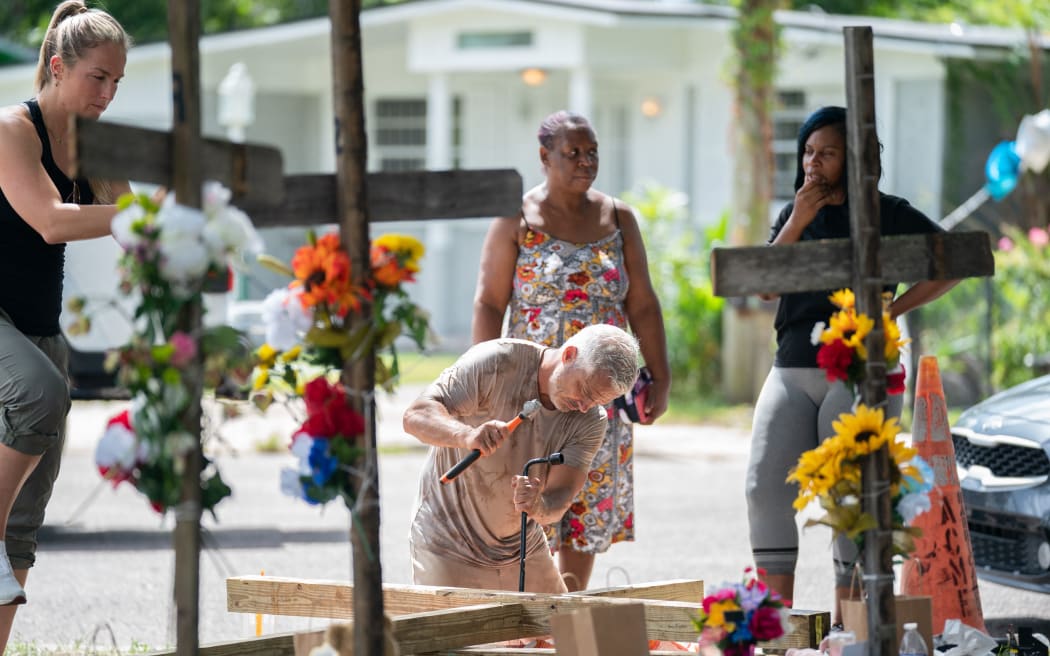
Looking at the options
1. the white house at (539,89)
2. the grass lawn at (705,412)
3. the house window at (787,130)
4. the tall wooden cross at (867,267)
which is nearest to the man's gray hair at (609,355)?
the tall wooden cross at (867,267)

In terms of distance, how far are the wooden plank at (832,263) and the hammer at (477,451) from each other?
1.08m

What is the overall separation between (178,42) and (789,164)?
18.5 meters

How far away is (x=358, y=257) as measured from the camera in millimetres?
3285

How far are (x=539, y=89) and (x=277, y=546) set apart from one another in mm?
14475

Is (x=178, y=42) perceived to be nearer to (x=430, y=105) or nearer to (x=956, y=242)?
(x=956, y=242)

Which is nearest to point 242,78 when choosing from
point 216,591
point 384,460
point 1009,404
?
point 384,460

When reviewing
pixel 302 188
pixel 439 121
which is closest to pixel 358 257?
pixel 302 188

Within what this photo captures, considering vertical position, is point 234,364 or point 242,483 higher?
point 234,364

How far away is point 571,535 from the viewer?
5582 mm

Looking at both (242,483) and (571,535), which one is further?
(242,483)

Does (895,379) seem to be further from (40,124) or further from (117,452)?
(40,124)

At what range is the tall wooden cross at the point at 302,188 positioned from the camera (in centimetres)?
314

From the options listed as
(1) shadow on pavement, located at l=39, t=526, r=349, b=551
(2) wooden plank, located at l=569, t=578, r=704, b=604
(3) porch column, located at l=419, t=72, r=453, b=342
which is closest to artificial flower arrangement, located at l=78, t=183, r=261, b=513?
(2) wooden plank, located at l=569, t=578, r=704, b=604

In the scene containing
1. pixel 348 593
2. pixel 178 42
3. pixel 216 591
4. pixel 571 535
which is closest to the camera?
pixel 178 42
